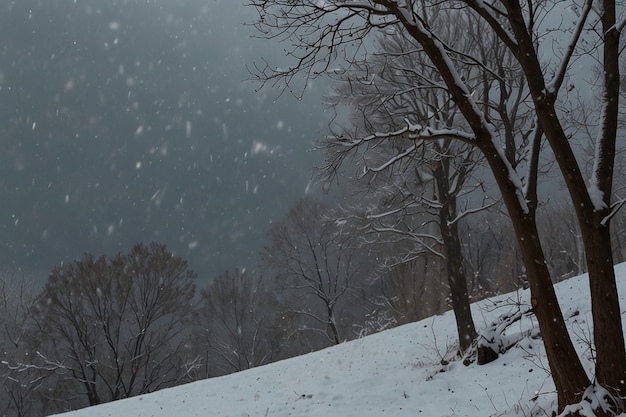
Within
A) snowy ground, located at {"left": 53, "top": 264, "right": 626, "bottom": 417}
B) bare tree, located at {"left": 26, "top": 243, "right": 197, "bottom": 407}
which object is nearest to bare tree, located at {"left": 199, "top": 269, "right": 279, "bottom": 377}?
bare tree, located at {"left": 26, "top": 243, "right": 197, "bottom": 407}

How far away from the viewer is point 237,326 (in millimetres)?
35844

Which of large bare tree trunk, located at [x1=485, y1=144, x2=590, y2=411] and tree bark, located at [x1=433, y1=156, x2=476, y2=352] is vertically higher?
tree bark, located at [x1=433, y1=156, x2=476, y2=352]

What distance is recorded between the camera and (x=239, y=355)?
35312mm

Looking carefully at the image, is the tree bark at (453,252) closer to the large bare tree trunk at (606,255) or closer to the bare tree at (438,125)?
the bare tree at (438,125)

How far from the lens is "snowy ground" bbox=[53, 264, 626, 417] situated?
7.04 meters

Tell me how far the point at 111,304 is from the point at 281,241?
10.6 metres

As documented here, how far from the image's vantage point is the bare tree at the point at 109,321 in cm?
2820

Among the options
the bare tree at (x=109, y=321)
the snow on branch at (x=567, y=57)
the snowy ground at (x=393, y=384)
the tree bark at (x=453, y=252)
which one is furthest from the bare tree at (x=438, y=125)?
the bare tree at (x=109, y=321)

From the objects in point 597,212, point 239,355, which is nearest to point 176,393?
point 597,212

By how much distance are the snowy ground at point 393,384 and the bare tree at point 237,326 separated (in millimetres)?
22312

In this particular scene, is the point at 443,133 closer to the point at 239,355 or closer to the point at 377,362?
the point at 377,362

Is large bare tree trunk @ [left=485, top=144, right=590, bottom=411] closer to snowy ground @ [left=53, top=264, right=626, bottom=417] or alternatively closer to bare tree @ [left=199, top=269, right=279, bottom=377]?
snowy ground @ [left=53, top=264, right=626, bottom=417]

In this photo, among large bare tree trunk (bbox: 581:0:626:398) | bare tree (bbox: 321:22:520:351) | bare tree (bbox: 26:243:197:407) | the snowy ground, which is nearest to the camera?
large bare tree trunk (bbox: 581:0:626:398)

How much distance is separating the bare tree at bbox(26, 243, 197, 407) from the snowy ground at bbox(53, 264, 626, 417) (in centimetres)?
1764
